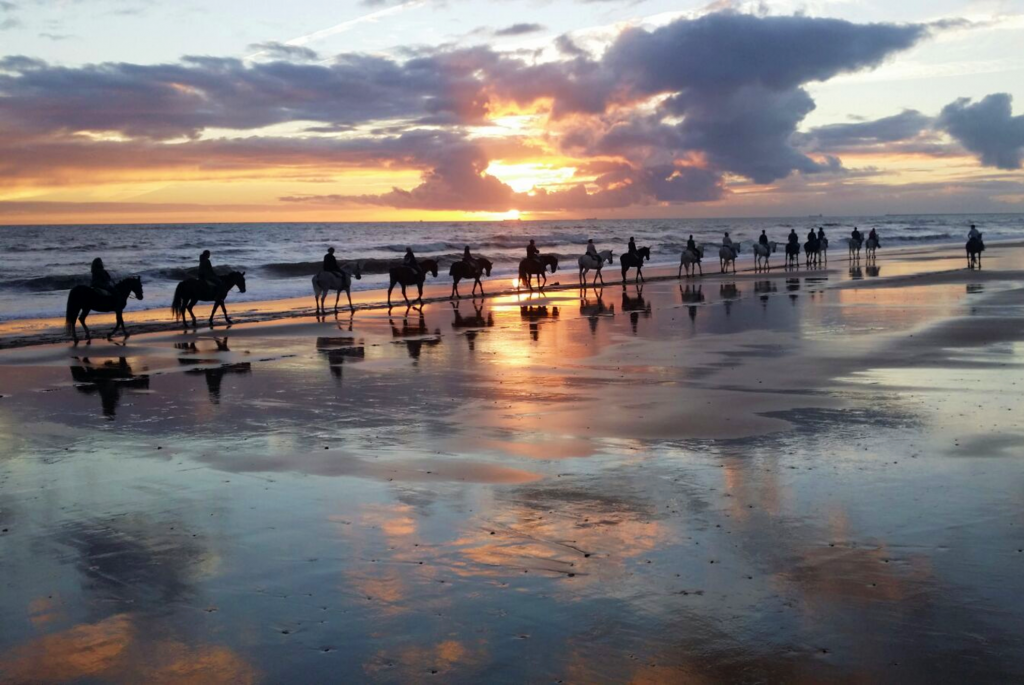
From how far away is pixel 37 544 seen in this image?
770 cm

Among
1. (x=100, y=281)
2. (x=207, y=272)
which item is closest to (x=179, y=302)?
(x=207, y=272)

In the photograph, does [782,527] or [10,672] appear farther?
[782,527]

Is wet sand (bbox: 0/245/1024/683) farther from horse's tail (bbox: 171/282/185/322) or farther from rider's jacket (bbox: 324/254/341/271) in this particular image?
rider's jacket (bbox: 324/254/341/271)

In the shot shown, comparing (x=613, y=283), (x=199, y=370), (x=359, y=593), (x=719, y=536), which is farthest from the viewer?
(x=613, y=283)

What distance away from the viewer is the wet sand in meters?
5.55

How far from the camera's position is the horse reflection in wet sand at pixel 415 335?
2052 centimetres

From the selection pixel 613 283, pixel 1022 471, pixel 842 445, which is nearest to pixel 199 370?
pixel 842 445

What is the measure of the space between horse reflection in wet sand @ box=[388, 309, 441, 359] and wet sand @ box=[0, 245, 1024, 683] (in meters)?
3.01

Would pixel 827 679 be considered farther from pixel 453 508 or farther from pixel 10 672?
pixel 10 672

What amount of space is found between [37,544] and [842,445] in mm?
7972

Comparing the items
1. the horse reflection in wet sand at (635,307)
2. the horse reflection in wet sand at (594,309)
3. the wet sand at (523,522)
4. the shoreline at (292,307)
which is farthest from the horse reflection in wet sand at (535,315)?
the wet sand at (523,522)

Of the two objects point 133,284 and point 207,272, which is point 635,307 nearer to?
point 207,272

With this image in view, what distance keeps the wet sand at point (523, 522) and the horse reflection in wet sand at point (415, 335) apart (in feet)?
9.87

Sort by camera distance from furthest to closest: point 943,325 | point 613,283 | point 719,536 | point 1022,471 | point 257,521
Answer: point 613,283
point 943,325
point 1022,471
point 257,521
point 719,536
